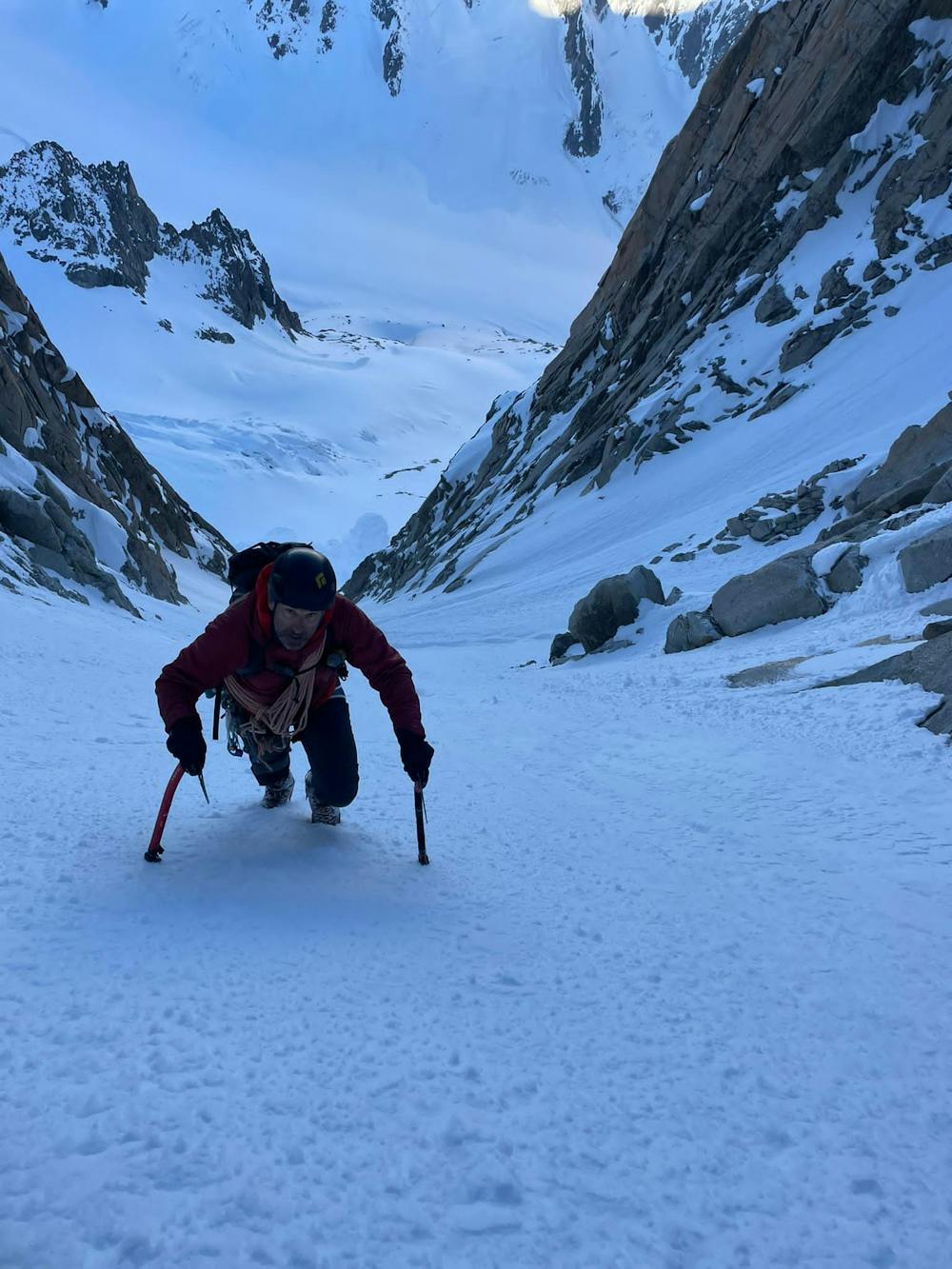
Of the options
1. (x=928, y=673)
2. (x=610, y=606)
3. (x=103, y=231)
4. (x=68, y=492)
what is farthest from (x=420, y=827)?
(x=103, y=231)

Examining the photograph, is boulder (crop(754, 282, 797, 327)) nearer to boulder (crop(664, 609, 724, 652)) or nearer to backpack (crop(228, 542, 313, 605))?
boulder (crop(664, 609, 724, 652))

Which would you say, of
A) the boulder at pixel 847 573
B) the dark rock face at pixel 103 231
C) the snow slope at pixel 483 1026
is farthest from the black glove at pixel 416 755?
the dark rock face at pixel 103 231

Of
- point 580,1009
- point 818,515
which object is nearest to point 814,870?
point 580,1009

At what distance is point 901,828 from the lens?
3.92 metres

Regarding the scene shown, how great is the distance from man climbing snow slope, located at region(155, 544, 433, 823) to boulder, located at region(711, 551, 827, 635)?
298 inches

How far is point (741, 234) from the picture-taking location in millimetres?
35250

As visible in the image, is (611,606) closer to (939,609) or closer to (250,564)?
(939,609)

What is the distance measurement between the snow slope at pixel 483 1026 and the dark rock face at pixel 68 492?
1306cm

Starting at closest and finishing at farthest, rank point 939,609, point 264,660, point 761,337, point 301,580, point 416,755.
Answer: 1. point 301,580
2. point 264,660
3. point 416,755
4. point 939,609
5. point 761,337

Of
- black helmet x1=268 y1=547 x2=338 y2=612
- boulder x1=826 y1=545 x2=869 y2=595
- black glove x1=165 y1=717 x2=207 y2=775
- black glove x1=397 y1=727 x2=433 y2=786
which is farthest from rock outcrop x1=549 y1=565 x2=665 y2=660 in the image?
black glove x1=165 y1=717 x2=207 y2=775

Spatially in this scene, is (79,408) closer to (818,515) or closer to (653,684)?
(818,515)

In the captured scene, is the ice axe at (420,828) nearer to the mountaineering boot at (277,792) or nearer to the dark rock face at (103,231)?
the mountaineering boot at (277,792)

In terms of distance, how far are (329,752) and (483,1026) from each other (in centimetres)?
175

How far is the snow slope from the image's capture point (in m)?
1.71
